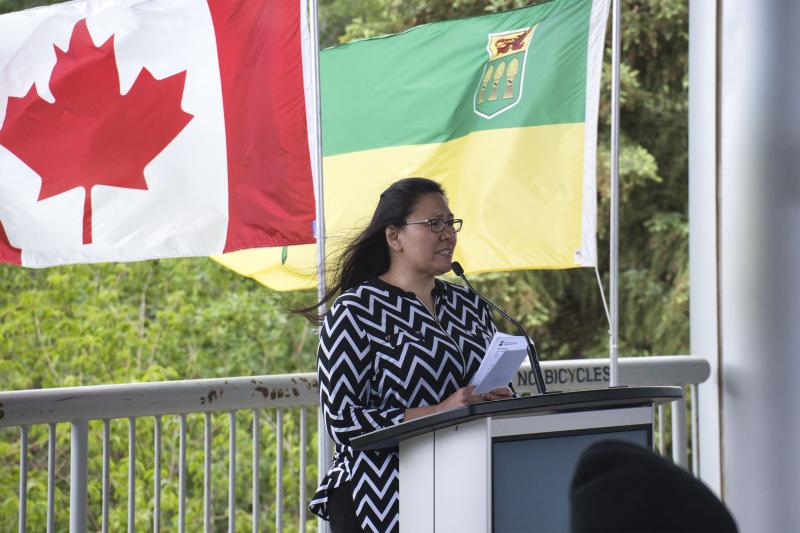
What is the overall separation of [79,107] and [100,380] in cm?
551

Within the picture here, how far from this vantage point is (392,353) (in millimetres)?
2559

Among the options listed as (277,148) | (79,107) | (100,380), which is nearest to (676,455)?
(277,148)

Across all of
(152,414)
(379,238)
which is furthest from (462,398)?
(152,414)

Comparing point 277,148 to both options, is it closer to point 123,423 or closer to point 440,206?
point 440,206

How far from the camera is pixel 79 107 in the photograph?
3674 mm

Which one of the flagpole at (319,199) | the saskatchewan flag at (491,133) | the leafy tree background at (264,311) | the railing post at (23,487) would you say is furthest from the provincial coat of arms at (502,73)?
the leafy tree background at (264,311)

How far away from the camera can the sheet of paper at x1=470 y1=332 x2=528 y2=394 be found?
228cm

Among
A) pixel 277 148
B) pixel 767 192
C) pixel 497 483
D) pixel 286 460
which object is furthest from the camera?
pixel 286 460

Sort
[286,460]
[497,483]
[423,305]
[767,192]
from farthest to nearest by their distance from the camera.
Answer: [286,460]
[767,192]
[423,305]
[497,483]

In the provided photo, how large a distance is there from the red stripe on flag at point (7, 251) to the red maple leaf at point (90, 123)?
193mm

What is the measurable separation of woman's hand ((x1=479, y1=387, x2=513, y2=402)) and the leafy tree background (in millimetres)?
5268

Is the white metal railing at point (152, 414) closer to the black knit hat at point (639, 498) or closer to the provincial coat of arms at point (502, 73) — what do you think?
the provincial coat of arms at point (502, 73)

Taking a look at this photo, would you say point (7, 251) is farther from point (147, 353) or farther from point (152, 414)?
point (147, 353)

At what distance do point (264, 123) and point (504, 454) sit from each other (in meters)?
1.76
